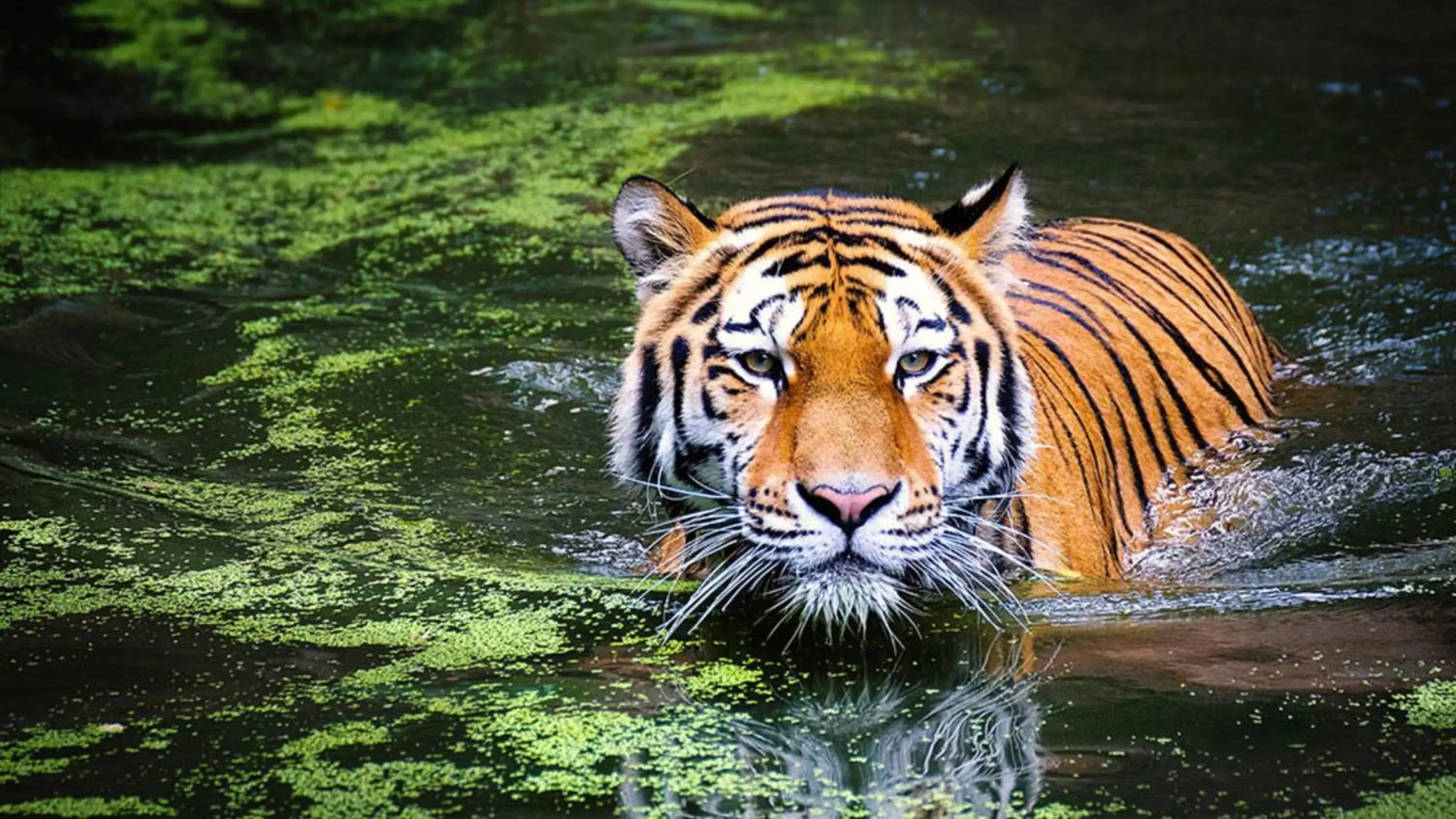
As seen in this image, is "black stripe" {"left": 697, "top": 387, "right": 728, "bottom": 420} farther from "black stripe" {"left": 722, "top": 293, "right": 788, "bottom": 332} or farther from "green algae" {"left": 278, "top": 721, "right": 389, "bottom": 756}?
"green algae" {"left": 278, "top": 721, "right": 389, "bottom": 756}

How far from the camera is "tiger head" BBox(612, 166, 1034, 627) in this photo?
2.25 metres

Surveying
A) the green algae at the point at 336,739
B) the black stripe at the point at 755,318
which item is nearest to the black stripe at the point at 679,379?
the black stripe at the point at 755,318

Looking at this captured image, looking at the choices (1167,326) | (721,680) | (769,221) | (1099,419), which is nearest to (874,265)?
(769,221)

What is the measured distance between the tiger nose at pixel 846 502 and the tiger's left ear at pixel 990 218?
1.96 ft

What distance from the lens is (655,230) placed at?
8.68 feet

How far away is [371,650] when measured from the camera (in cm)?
251

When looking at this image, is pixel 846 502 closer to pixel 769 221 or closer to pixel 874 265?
pixel 874 265

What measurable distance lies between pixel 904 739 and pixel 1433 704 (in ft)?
2.25

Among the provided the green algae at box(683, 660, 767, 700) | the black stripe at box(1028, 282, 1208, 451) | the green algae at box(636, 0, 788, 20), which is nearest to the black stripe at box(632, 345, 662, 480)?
the green algae at box(683, 660, 767, 700)

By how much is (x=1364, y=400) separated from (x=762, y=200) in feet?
5.80

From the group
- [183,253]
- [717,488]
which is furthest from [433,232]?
[717,488]

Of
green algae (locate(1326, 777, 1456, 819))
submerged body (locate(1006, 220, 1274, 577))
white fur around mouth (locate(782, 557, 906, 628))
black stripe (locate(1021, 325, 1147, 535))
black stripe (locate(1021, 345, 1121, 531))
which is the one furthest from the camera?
black stripe (locate(1021, 325, 1147, 535))

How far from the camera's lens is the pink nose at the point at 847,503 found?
219 centimetres

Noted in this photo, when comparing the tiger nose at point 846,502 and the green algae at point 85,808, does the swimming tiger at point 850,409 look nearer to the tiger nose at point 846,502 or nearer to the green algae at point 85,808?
the tiger nose at point 846,502
